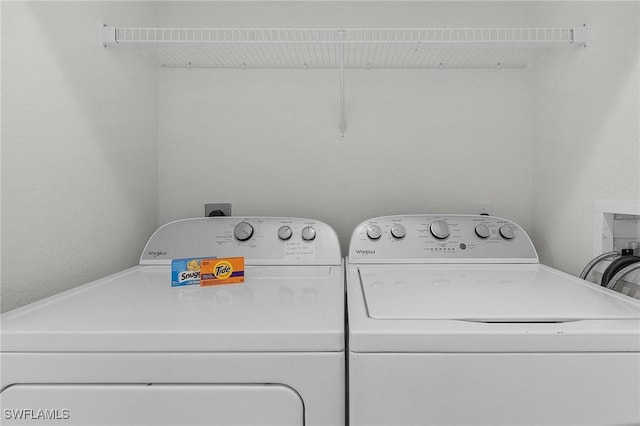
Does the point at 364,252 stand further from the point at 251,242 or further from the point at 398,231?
the point at 251,242

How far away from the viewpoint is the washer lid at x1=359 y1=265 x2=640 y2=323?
75cm

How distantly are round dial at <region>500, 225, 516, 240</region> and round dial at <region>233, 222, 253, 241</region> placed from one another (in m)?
0.93

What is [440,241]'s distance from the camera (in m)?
1.36

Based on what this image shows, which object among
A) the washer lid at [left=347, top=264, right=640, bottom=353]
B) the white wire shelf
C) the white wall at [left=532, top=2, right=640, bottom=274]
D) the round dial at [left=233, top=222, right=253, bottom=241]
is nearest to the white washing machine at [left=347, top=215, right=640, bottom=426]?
the washer lid at [left=347, top=264, right=640, bottom=353]

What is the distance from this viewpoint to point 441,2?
1661 millimetres

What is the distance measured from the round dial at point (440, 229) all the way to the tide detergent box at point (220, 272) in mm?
710

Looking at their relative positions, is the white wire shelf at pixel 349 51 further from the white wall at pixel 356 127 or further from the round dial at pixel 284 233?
the round dial at pixel 284 233

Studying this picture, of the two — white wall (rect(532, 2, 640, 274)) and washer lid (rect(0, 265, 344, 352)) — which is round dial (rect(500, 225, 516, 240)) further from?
washer lid (rect(0, 265, 344, 352))
